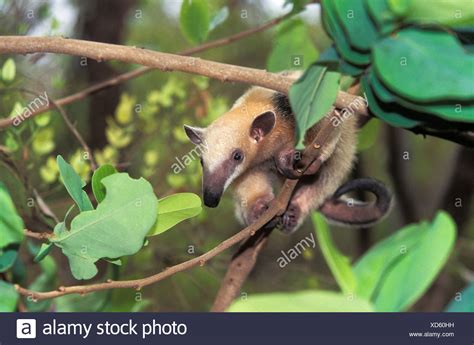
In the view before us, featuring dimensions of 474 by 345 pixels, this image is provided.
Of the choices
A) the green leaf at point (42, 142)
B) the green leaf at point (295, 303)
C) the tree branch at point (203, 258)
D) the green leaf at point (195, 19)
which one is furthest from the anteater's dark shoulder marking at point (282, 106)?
the green leaf at point (295, 303)

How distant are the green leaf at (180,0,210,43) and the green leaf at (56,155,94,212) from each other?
25.7 inches

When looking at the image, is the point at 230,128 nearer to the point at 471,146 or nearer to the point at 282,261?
the point at 282,261

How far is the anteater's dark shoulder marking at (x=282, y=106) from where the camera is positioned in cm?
171

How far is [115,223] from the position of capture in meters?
0.95

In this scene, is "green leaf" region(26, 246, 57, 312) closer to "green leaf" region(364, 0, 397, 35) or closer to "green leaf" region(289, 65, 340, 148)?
"green leaf" region(289, 65, 340, 148)

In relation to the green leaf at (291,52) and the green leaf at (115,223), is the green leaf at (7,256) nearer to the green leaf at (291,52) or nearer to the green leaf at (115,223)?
the green leaf at (115,223)

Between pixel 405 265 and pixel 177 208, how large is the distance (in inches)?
15.8

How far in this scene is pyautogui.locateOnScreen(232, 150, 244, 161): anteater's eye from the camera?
1677 mm

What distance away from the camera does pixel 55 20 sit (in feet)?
5.94

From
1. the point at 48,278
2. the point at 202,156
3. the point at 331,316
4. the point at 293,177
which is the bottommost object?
the point at 48,278

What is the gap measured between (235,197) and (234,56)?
2.27 metres

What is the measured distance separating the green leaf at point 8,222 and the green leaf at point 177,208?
0.69ft

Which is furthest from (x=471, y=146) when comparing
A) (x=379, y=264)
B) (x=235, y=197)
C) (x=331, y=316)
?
(x=235, y=197)

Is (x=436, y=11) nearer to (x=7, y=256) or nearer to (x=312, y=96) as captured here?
(x=312, y=96)
